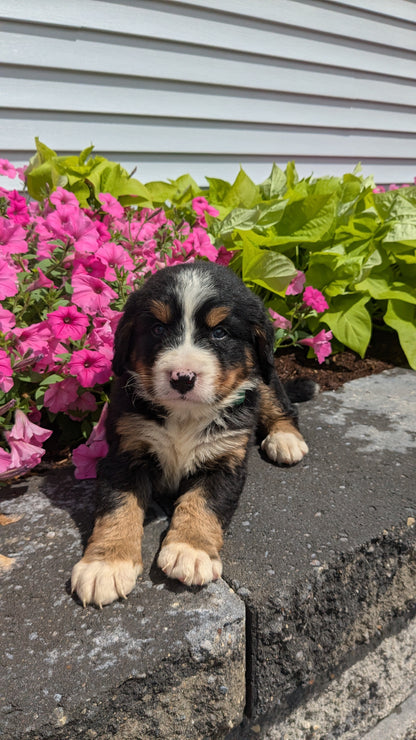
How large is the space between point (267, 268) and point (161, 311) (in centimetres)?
133

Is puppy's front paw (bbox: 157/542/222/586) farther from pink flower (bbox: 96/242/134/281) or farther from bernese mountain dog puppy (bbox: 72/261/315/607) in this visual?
pink flower (bbox: 96/242/134/281)

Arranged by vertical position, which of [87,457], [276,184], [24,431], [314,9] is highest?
[314,9]

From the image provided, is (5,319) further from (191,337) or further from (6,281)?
(191,337)

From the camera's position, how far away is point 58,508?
2180 mm

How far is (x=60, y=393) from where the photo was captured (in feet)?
7.83

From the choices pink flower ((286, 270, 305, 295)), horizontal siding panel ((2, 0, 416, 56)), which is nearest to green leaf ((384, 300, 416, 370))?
pink flower ((286, 270, 305, 295))

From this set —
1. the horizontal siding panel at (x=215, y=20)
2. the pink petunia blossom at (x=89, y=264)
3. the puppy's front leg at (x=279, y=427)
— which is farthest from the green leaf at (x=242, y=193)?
the pink petunia blossom at (x=89, y=264)

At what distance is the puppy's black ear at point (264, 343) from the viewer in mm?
2232

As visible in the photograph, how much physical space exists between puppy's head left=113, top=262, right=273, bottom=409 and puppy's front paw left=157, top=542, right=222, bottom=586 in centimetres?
53

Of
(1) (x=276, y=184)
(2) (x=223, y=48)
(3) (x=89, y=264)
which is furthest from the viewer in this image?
(2) (x=223, y=48)

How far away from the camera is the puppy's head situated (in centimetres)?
191

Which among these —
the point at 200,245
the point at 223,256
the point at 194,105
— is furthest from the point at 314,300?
the point at 194,105

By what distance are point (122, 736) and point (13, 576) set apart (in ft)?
2.01

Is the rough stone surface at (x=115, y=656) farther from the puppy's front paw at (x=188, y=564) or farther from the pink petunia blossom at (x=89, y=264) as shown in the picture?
the pink petunia blossom at (x=89, y=264)
